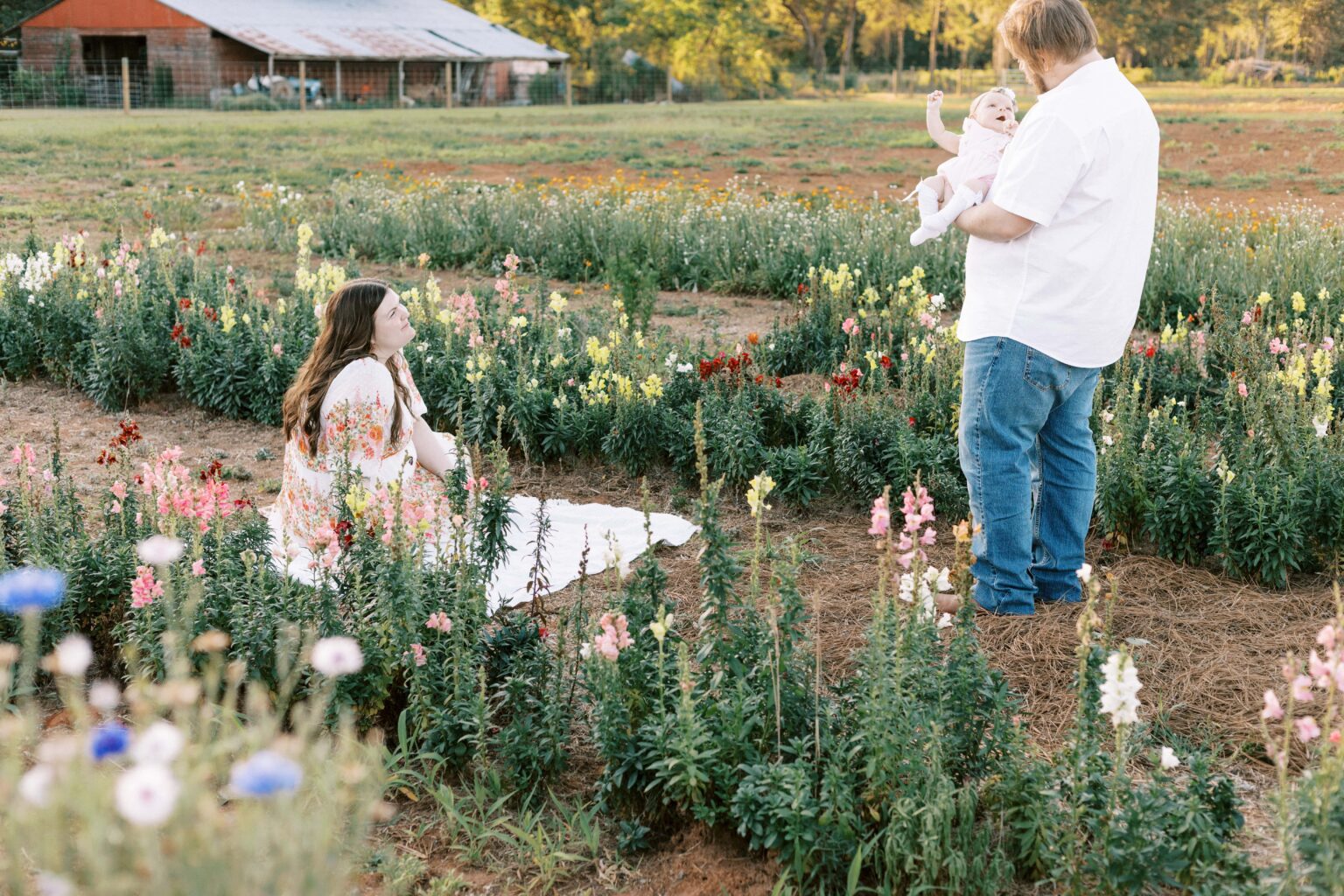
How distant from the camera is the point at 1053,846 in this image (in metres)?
2.59

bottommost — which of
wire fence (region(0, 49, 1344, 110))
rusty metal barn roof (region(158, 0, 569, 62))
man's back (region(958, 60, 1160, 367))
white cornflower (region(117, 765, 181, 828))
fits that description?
white cornflower (region(117, 765, 181, 828))

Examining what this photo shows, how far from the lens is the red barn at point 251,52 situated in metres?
34.6

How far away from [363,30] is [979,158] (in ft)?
131

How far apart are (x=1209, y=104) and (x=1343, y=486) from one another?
33.0 meters

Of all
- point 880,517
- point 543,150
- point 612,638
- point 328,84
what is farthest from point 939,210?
point 328,84

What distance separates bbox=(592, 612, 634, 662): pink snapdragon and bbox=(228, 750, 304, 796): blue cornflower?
1.62m

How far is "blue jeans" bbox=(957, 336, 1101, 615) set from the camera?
12.8 feet

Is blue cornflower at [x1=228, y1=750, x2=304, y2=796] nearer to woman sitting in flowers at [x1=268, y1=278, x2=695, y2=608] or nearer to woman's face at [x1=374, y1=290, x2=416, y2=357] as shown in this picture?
woman sitting in flowers at [x1=268, y1=278, x2=695, y2=608]

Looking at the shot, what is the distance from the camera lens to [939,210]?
3979 millimetres

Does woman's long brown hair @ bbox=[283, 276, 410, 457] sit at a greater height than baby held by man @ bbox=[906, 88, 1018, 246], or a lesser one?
lesser

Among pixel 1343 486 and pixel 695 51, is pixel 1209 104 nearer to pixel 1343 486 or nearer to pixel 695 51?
pixel 695 51

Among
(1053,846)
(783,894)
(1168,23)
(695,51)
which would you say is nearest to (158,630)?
(783,894)

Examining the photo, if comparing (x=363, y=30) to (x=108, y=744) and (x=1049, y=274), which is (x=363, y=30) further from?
(x=108, y=744)

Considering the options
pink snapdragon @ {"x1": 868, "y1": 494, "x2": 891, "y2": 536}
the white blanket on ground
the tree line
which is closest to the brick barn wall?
the tree line
